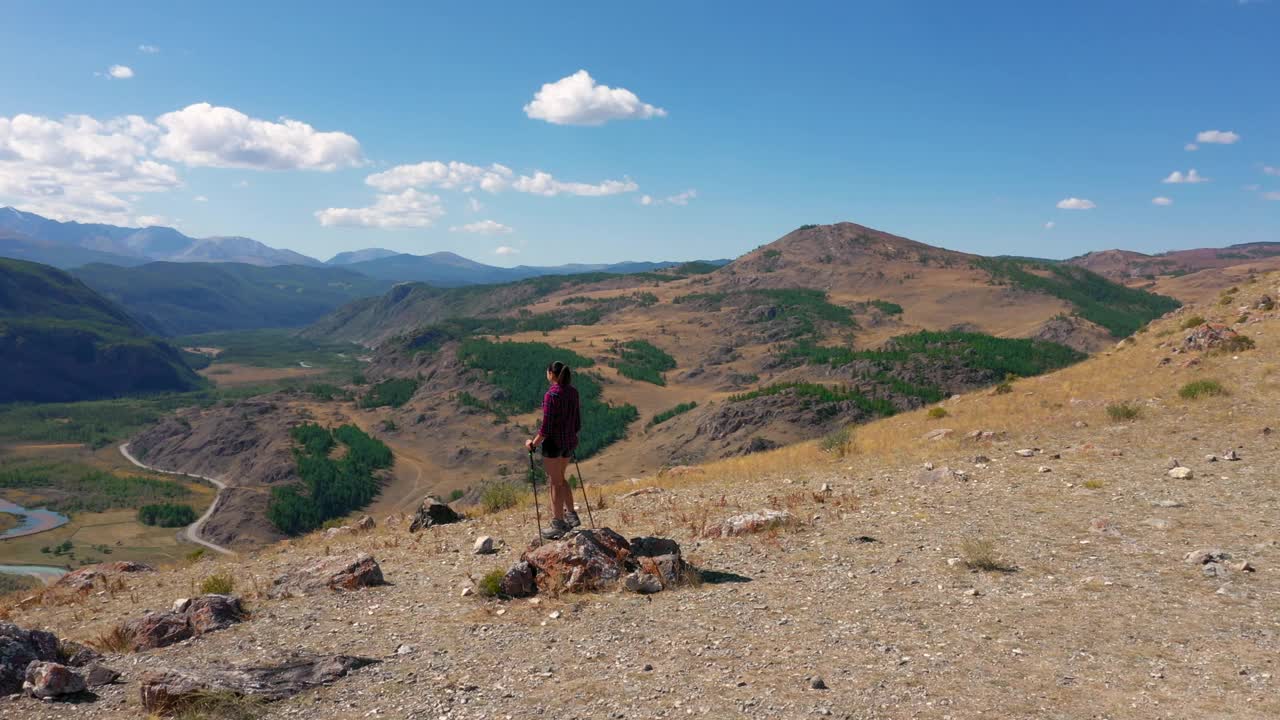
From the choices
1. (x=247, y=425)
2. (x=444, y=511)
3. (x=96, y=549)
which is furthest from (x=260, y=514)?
(x=444, y=511)

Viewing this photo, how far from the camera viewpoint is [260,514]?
372ft

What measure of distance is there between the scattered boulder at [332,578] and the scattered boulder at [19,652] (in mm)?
3572

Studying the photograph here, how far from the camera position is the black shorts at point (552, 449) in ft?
41.5

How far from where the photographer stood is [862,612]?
10000 mm

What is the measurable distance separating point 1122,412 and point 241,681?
81.3ft

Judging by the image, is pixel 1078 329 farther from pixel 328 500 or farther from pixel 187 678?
pixel 187 678

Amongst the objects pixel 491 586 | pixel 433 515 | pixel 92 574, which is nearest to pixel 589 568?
pixel 491 586

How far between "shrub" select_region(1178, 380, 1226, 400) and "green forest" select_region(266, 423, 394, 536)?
4518 inches

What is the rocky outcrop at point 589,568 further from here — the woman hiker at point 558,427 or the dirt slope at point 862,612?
the woman hiker at point 558,427

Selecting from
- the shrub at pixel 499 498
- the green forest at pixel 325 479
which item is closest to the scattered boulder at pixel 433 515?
the shrub at pixel 499 498

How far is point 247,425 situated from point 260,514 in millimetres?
55442

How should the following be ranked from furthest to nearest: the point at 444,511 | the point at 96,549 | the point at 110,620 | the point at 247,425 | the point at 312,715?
1. the point at 247,425
2. the point at 96,549
3. the point at 444,511
4. the point at 110,620
5. the point at 312,715

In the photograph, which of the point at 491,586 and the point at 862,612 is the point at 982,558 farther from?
the point at 491,586

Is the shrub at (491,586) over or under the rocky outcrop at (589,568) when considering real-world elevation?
under
